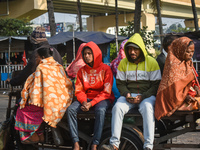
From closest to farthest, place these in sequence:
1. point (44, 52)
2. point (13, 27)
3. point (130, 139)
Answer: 1. point (130, 139)
2. point (44, 52)
3. point (13, 27)

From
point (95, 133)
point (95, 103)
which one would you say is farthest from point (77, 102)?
point (95, 133)

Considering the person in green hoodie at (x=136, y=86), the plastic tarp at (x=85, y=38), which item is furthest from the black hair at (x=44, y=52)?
the plastic tarp at (x=85, y=38)

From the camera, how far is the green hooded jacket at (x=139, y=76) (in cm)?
469

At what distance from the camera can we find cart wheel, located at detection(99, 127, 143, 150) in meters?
4.36

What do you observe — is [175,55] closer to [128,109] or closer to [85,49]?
[128,109]

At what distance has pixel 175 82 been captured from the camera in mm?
4223

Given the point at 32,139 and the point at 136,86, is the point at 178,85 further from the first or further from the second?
the point at 32,139

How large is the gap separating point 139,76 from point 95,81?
25.4 inches

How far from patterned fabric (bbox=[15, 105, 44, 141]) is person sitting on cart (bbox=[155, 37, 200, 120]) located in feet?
5.57

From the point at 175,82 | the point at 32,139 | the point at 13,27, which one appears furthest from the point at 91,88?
the point at 13,27

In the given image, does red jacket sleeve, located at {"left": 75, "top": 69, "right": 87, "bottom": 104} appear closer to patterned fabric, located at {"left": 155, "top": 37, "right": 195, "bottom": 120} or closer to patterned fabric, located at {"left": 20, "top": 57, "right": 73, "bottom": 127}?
patterned fabric, located at {"left": 20, "top": 57, "right": 73, "bottom": 127}

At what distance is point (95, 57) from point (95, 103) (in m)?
0.68

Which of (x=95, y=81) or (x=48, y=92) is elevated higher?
(x=95, y=81)

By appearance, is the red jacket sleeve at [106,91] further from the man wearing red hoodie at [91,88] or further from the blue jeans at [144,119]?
the blue jeans at [144,119]
